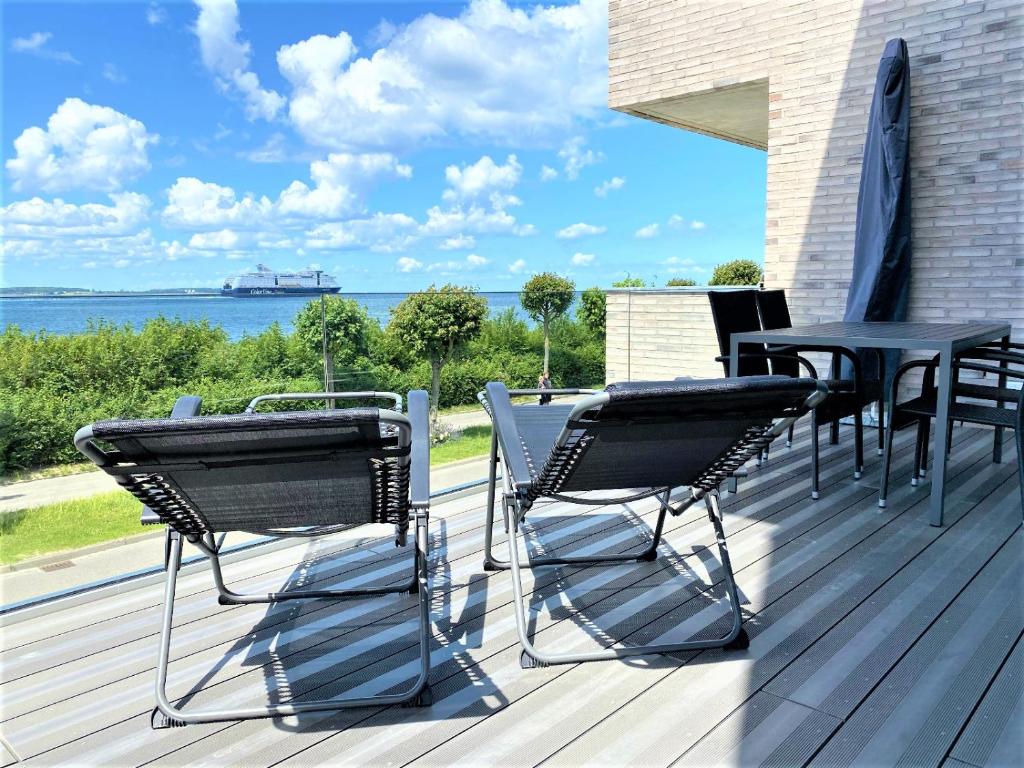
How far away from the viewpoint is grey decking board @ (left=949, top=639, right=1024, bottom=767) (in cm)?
148

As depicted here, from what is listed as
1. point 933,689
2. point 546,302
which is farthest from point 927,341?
point 546,302

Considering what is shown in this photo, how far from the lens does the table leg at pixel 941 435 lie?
2.90m

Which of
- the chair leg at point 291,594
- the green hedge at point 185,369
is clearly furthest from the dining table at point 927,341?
the green hedge at point 185,369

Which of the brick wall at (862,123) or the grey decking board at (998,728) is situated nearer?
the grey decking board at (998,728)

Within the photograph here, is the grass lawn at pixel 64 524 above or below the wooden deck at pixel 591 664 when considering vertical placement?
below

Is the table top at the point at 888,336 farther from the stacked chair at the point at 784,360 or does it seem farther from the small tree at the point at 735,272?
the small tree at the point at 735,272

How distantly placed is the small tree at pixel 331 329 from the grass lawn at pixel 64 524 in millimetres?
2191

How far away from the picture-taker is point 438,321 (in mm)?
5930

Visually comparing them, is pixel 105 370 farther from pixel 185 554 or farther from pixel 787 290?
pixel 787 290

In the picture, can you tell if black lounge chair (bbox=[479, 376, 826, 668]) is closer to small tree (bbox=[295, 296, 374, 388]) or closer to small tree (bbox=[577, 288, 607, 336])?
small tree (bbox=[295, 296, 374, 388])

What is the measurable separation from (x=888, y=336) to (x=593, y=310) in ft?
11.3

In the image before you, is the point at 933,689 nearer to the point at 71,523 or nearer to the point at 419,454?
the point at 419,454

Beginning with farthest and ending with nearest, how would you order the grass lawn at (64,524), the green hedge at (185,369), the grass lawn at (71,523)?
the grass lawn at (64,524), the grass lawn at (71,523), the green hedge at (185,369)

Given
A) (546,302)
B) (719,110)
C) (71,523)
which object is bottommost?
(71,523)
